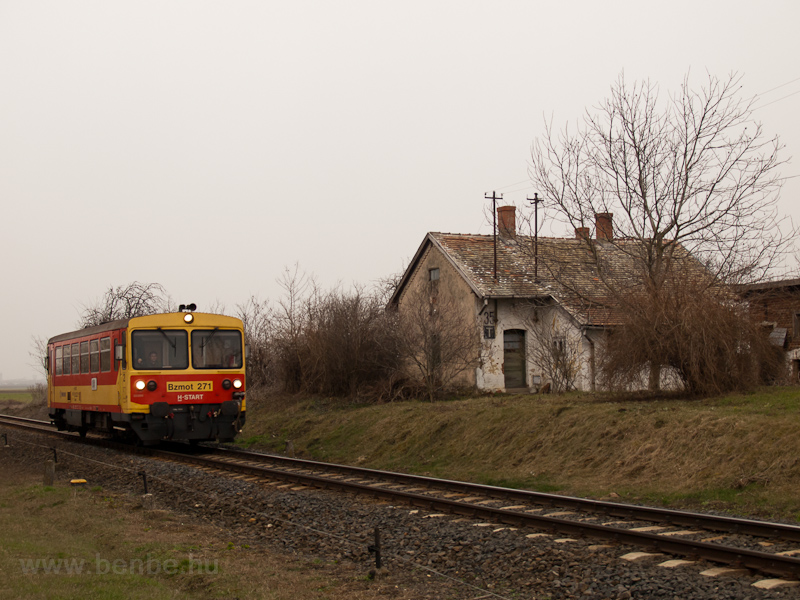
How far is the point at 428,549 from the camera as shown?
7.73 metres

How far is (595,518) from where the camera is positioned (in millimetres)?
8859

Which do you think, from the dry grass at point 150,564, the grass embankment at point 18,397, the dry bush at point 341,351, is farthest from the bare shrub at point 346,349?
the grass embankment at point 18,397

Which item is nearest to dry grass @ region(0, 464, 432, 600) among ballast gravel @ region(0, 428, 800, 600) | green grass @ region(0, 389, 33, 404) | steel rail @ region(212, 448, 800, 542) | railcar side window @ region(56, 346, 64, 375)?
→ ballast gravel @ region(0, 428, 800, 600)

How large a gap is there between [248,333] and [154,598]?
2695 centimetres

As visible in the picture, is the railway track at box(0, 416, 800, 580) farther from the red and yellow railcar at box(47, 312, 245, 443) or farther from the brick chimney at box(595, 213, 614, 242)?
the brick chimney at box(595, 213, 614, 242)

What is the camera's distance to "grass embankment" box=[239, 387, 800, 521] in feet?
33.2

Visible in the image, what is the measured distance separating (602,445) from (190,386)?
8.75 m

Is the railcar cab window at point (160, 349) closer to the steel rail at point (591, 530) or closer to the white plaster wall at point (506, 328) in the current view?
the steel rail at point (591, 530)

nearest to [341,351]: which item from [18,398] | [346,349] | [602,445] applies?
[346,349]

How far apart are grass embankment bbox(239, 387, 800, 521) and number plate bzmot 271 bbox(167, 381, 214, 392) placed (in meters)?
2.86

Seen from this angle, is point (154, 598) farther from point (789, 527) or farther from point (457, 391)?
point (457, 391)

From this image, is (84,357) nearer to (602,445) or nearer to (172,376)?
(172,376)

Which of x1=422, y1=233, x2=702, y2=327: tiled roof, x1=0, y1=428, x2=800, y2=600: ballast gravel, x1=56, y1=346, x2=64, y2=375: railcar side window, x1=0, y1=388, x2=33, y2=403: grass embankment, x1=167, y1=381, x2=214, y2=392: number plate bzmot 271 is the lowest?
x1=0, y1=388, x2=33, y2=403: grass embankment

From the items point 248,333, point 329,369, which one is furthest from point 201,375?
point 248,333
